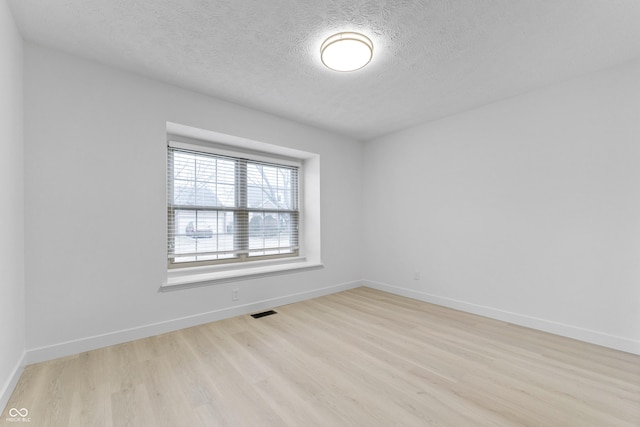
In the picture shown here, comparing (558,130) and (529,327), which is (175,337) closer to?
(529,327)

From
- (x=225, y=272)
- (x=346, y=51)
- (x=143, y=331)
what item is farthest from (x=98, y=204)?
(x=346, y=51)

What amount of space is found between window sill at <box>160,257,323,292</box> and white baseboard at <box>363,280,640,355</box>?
166 centimetres

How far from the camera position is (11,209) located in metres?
1.88

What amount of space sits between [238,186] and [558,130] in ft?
12.5

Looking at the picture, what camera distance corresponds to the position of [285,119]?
383 centimetres

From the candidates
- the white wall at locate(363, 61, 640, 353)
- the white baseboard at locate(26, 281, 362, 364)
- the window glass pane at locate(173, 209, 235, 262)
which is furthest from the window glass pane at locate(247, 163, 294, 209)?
the white wall at locate(363, 61, 640, 353)

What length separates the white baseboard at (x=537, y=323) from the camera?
243 cm

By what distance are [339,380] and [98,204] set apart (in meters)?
2.58

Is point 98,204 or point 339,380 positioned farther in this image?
point 98,204

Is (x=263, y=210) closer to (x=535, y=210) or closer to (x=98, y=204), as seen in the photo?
(x=98, y=204)

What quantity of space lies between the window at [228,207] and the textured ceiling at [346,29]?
3.15 feet

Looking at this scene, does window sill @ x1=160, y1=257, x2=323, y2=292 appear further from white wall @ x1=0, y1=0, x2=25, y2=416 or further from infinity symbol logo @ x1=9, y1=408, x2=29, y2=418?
infinity symbol logo @ x1=9, y1=408, x2=29, y2=418

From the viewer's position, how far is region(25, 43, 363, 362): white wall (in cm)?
223

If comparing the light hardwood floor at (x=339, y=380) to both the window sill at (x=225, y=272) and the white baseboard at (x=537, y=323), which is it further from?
the window sill at (x=225, y=272)
